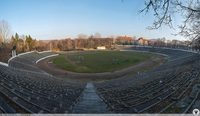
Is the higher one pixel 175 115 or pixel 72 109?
pixel 175 115

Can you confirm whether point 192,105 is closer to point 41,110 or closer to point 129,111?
point 129,111

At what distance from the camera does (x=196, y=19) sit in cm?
755

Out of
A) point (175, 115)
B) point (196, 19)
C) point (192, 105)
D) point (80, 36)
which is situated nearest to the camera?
point (196, 19)

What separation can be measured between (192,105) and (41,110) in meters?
6.77

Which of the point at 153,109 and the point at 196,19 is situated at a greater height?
the point at 196,19

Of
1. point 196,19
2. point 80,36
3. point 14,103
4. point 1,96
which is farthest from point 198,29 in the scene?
point 80,36

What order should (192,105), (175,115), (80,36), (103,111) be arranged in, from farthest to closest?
(80,36)
(103,111)
(192,105)
(175,115)

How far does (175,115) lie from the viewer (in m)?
8.23

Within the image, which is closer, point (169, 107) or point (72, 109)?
point (169, 107)

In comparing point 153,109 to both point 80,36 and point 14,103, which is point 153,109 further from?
point 80,36

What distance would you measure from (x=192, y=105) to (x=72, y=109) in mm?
6022

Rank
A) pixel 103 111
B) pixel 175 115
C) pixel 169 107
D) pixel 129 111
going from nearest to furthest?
1. pixel 175 115
2. pixel 169 107
3. pixel 129 111
4. pixel 103 111

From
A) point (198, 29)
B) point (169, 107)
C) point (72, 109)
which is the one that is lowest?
point (72, 109)

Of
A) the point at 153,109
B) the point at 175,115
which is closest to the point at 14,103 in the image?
the point at 153,109
